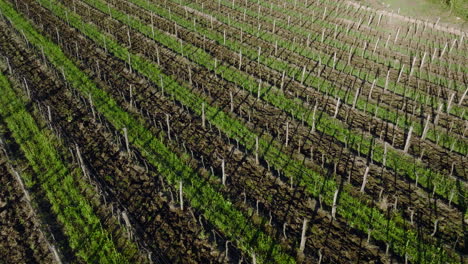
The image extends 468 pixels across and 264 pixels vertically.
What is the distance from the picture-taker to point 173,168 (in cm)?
1414

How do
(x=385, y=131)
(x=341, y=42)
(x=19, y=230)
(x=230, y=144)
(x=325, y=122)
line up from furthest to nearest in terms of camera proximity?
(x=341, y=42), (x=325, y=122), (x=385, y=131), (x=230, y=144), (x=19, y=230)

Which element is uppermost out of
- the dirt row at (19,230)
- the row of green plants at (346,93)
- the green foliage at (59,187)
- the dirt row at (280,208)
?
the row of green plants at (346,93)

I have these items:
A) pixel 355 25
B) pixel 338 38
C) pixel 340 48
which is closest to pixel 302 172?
pixel 340 48

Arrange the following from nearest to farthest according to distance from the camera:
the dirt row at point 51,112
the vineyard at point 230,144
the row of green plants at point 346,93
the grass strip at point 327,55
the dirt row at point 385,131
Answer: the dirt row at point 51,112 < the vineyard at point 230,144 < the dirt row at point 385,131 < the row of green plants at point 346,93 < the grass strip at point 327,55

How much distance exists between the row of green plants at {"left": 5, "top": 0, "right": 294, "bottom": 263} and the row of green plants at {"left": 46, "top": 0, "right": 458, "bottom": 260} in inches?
25.5

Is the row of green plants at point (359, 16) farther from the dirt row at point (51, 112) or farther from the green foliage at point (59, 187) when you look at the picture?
the green foliage at point (59, 187)

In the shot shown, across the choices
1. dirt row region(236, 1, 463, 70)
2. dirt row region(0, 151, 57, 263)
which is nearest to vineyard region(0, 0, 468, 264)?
dirt row region(0, 151, 57, 263)

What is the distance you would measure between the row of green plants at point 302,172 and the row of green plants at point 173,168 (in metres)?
0.65

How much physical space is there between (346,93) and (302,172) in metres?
6.58

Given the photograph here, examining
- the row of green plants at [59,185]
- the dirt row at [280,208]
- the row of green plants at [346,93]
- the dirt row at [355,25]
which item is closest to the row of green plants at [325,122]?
the row of green plants at [346,93]

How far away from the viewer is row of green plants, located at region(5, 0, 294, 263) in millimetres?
11617

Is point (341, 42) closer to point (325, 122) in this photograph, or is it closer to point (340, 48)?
point (340, 48)

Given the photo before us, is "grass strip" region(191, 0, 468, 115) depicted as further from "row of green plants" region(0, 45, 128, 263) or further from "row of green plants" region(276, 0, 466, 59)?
"row of green plants" region(0, 45, 128, 263)

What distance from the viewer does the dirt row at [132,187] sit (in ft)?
37.5
